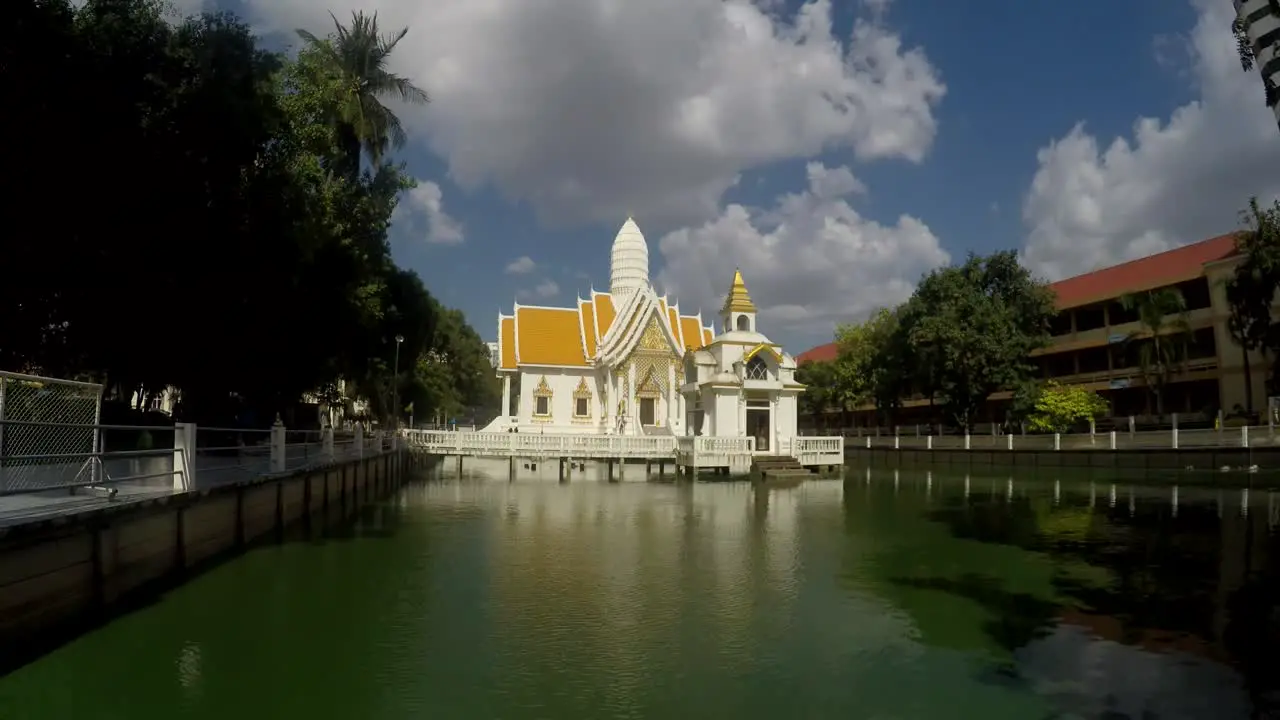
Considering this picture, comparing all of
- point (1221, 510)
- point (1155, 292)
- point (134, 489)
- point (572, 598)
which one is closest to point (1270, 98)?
point (572, 598)

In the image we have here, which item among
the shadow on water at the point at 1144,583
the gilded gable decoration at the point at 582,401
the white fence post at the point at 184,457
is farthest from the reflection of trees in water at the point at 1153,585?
the gilded gable decoration at the point at 582,401

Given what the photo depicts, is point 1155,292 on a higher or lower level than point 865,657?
higher

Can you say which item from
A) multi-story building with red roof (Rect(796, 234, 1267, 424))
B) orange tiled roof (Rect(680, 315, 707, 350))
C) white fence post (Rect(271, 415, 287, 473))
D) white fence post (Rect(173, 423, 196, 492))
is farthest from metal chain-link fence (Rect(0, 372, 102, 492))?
orange tiled roof (Rect(680, 315, 707, 350))

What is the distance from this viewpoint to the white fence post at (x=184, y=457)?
1153cm

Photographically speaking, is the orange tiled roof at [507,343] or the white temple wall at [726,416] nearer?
the white temple wall at [726,416]

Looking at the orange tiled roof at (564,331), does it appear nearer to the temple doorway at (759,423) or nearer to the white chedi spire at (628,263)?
the white chedi spire at (628,263)

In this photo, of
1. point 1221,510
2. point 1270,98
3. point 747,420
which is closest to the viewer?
point 1270,98

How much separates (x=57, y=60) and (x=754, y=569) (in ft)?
40.9

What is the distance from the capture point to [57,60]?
12547mm

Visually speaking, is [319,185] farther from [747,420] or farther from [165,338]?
[747,420]

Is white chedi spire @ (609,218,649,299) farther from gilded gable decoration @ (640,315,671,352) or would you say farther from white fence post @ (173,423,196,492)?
white fence post @ (173,423,196,492)

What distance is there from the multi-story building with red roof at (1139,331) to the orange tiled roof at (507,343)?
25558 mm

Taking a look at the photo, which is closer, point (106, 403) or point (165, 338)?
point (165, 338)

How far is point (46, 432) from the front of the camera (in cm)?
895
